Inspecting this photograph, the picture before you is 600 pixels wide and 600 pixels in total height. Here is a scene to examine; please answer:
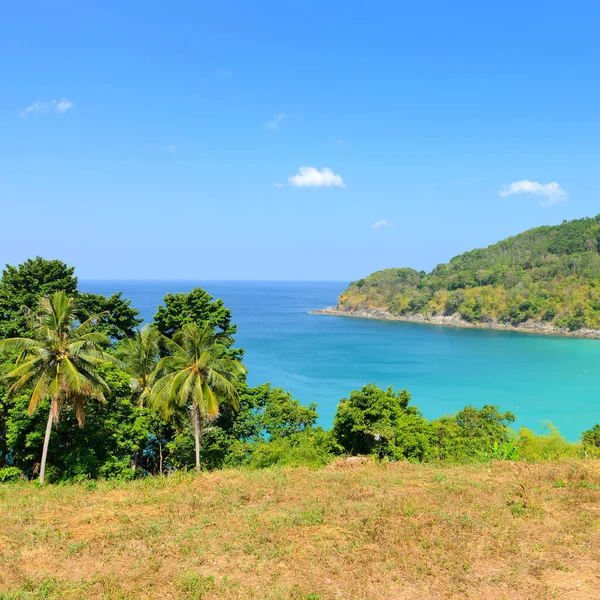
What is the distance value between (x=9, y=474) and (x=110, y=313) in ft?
36.5

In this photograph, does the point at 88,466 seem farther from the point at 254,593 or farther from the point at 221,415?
the point at 254,593

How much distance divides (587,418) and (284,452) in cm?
3962

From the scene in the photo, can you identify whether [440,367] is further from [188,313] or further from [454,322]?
[454,322]

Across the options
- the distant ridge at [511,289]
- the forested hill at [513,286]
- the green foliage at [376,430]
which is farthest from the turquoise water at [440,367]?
the green foliage at [376,430]

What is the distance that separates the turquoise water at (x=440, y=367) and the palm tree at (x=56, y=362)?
29093 mm

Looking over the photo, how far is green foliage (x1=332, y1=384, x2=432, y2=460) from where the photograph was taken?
1927cm

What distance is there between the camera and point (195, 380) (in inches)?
706

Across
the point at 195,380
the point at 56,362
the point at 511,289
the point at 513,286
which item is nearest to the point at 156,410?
the point at 195,380

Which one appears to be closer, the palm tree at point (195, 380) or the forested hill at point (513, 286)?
the palm tree at point (195, 380)

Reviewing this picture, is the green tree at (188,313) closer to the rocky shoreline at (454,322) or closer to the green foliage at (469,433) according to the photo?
the green foliage at (469,433)

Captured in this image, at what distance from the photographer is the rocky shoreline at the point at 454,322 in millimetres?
97688

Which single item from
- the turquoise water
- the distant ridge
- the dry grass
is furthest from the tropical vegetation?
the distant ridge

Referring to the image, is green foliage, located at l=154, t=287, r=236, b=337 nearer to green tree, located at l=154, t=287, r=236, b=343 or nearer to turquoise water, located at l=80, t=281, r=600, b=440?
green tree, located at l=154, t=287, r=236, b=343

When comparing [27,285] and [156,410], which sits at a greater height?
[27,285]
